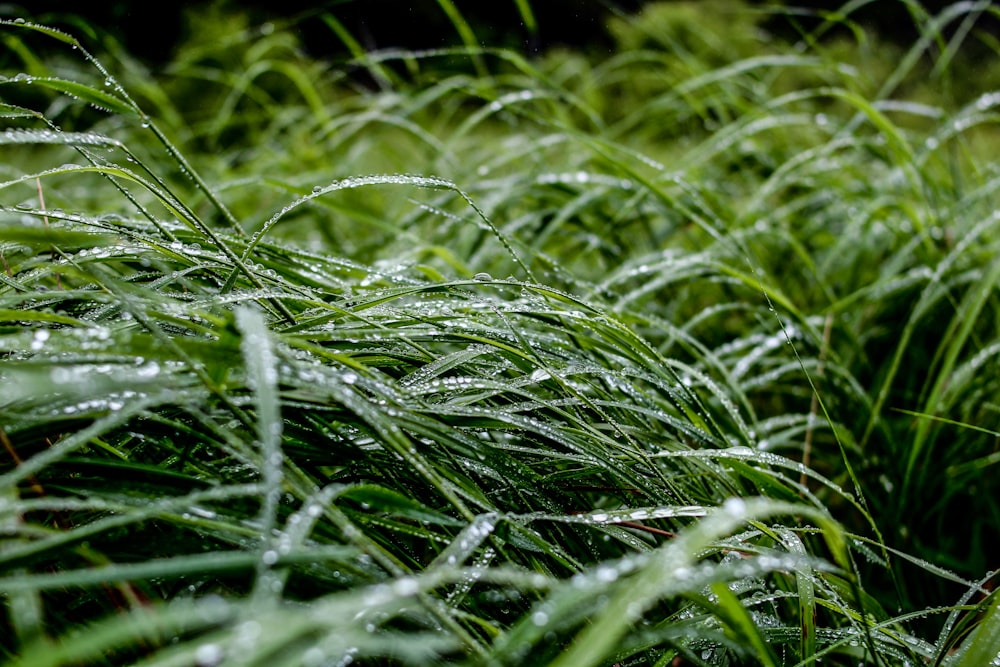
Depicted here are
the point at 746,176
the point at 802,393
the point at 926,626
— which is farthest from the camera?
the point at 746,176

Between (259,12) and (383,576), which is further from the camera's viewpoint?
(259,12)

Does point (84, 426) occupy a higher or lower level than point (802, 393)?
higher

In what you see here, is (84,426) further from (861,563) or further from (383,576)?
(861,563)

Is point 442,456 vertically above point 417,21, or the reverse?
point 417,21

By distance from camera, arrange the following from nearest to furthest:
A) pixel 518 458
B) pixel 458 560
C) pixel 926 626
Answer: pixel 458 560
pixel 518 458
pixel 926 626

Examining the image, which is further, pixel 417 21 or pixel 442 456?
pixel 417 21

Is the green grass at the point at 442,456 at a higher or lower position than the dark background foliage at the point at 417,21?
lower

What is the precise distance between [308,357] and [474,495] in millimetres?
148

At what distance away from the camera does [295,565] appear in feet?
1.44

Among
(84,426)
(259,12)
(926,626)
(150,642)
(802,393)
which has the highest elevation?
(259,12)

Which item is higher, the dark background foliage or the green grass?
the dark background foliage

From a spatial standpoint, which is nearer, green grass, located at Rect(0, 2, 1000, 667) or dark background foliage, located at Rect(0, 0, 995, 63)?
green grass, located at Rect(0, 2, 1000, 667)

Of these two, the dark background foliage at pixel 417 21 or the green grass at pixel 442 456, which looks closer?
the green grass at pixel 442 456

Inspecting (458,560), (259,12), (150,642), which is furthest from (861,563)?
(259,12)
